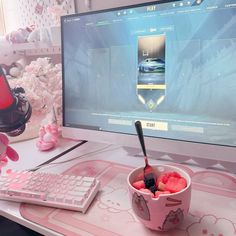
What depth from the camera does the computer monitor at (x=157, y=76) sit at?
20.1 inches

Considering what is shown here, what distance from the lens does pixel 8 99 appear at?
576mm

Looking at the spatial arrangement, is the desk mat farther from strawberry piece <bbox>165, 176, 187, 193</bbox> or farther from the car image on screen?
the car image on screen

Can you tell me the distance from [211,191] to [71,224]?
0.96 ft

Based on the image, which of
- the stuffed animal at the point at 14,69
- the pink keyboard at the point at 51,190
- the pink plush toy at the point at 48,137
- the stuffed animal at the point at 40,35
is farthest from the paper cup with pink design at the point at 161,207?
the stuffed animal at the point at 14,69

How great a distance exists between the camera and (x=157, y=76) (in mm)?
573

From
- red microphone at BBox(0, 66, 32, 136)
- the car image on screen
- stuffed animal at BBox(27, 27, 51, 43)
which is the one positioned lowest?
red microphone at BBox(0, 66, 32, 136)

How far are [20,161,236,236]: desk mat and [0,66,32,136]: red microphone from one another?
195 millimetres

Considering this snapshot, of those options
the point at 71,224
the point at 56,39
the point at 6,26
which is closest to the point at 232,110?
the point at 71,224

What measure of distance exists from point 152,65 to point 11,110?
348mm

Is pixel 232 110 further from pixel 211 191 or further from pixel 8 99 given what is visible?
pixel 8 99

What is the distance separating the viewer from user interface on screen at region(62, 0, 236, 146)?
1.67 ft

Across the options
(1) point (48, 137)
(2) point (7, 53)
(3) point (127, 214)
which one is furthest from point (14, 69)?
(3) point (127, 214)

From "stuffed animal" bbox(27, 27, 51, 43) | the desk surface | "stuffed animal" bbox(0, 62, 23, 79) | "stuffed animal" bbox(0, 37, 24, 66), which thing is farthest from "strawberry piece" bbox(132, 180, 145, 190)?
"stuffed animal" bbox(0, 37, 24, 66)

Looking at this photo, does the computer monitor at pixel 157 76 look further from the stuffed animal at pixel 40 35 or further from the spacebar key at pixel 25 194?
the stuffed animal at pixel 40 35
